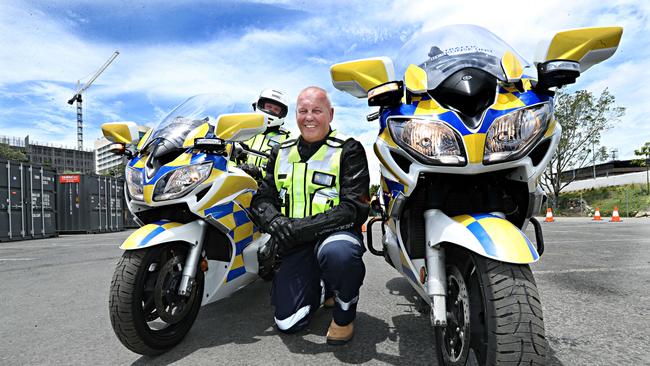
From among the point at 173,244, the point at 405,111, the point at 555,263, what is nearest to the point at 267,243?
the point at 173,244

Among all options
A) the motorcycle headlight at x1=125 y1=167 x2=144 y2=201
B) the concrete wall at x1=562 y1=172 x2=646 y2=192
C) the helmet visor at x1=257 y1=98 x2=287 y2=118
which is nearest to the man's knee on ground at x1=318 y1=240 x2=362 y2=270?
the motorcycle headlight at x1=125 y1=167 x2=144 y2=201

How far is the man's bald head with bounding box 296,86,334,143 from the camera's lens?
7.98ft

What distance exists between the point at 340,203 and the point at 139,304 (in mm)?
1165

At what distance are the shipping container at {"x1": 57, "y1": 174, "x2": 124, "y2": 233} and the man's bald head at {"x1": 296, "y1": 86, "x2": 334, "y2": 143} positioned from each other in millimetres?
16004

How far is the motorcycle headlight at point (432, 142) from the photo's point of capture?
158cm

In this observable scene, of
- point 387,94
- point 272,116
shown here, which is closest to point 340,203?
point 387,94

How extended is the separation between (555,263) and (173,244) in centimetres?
451

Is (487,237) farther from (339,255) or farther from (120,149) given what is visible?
(120,149)

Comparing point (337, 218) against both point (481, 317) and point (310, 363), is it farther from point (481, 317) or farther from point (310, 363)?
point (481, 317)

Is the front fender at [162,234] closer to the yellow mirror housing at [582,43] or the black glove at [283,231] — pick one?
the black glove at [283,231]

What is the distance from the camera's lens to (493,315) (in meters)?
1.34

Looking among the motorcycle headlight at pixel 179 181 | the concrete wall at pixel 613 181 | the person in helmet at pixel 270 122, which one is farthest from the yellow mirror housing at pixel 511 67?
the concrete wall at pixel 613 181

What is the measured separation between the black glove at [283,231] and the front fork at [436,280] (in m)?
0.76

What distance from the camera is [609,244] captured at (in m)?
6.66
